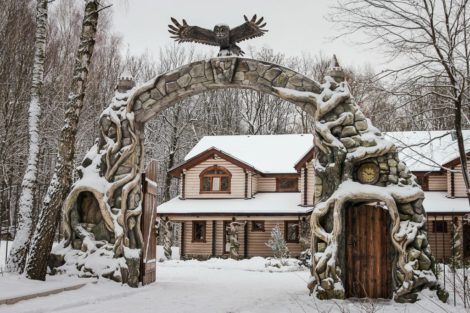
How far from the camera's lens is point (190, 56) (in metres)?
35.0

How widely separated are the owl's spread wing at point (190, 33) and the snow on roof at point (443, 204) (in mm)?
12942

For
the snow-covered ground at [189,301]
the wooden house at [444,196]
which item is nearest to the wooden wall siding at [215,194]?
the wooden house at [444,196]

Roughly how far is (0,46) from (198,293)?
11486mm

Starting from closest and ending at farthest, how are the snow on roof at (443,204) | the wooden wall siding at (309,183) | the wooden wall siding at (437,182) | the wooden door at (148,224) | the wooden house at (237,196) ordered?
the wooden door at (148,224) → the snow on roof at (443,204) → the wooden wall siding at (437,182) → the wooden wall siding at (309,183) → the wooden house at (237,196)

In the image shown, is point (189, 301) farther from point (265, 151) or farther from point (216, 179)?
point (265, 151)

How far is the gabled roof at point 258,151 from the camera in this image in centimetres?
2453

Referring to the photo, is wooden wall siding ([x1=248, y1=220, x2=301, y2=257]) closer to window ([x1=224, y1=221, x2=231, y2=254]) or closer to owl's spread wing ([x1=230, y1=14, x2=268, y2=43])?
window ([x1=224, y1=221, x2=231, y2=254])

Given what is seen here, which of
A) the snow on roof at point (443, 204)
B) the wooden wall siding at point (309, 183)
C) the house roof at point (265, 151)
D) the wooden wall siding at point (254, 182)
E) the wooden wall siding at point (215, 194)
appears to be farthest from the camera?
the wooden wall siding at point (254, 182)

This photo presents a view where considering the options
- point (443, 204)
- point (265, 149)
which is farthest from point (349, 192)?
point (265, 149)

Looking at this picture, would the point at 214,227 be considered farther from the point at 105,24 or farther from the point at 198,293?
the point at 198,293

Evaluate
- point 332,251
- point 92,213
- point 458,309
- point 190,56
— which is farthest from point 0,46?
point 190,56

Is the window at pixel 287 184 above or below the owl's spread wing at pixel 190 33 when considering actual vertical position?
below

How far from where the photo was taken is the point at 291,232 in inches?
951

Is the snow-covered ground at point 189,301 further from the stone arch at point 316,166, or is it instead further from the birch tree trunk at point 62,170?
the birch tree trunk at point 62,170
